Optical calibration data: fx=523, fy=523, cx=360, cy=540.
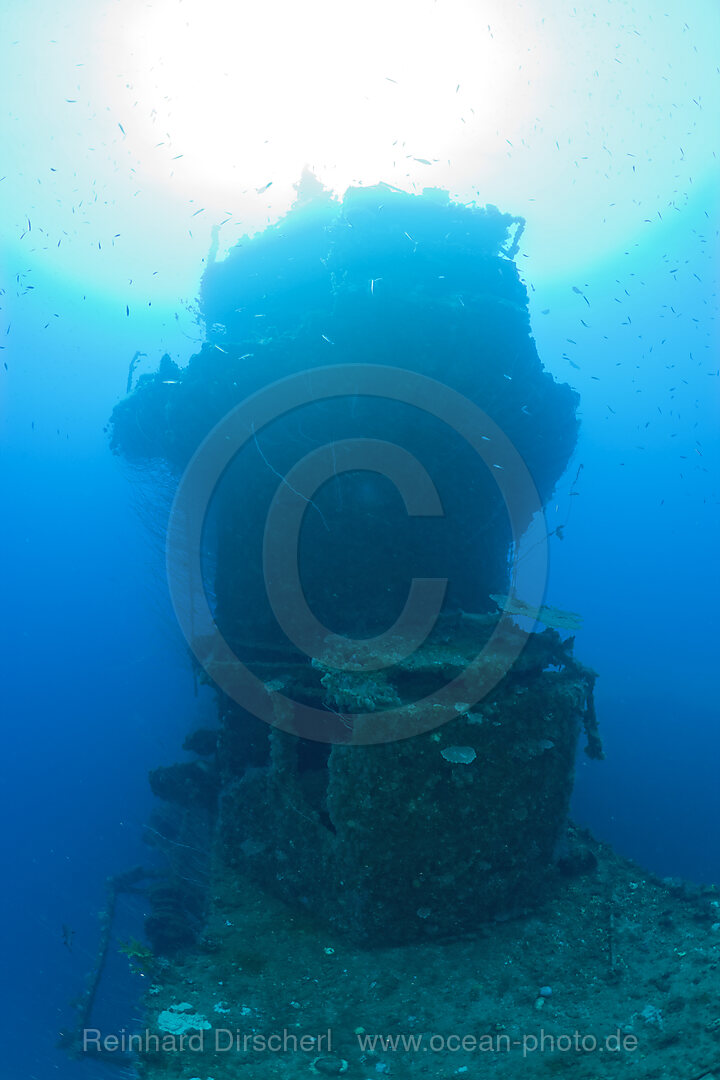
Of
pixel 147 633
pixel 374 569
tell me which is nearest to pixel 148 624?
pixel 147 633

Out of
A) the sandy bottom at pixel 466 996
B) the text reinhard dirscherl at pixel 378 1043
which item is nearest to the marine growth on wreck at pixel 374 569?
the sandy bottom at pixel 466 996

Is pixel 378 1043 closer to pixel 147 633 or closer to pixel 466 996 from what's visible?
pixel 466 996

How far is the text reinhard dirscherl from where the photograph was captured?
13.5ft

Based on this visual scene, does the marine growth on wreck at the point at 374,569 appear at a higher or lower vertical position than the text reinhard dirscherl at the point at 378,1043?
higher

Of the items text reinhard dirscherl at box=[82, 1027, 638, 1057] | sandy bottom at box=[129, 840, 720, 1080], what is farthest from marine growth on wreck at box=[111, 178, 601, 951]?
text reinhard dirscherl at box=[82, 1027, 638, 1057]

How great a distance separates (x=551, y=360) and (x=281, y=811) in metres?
53.7

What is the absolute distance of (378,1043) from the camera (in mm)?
4605

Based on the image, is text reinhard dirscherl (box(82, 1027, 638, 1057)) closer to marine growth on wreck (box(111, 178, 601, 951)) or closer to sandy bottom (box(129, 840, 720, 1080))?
sandy bottom (box(129, 840, 720, 1080))

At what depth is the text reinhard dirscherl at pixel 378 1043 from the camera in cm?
412

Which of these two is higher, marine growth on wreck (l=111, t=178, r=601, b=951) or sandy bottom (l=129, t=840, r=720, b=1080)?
marine growth on wreck (l=111, t=178, r=601, b=951)

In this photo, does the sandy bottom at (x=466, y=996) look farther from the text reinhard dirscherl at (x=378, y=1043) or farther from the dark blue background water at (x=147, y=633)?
the dark blue background water at (x=147, y=633)

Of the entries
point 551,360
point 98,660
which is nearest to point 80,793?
point 98,660

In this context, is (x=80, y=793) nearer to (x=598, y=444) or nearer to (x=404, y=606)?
(x=404, y=606)

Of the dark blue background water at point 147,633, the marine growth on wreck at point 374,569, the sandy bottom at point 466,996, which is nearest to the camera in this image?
the sandy bottom at point 466,996
